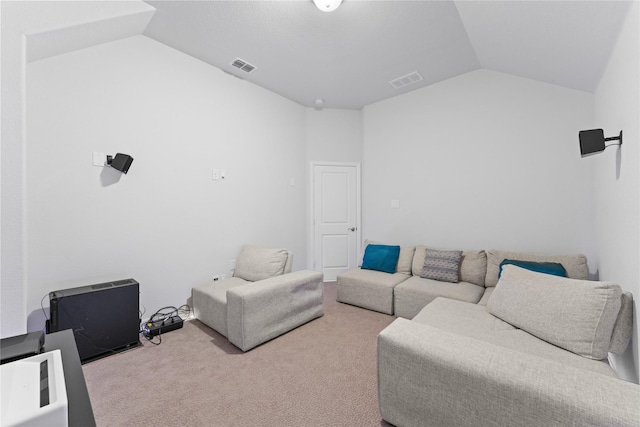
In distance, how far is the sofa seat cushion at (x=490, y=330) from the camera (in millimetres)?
1436

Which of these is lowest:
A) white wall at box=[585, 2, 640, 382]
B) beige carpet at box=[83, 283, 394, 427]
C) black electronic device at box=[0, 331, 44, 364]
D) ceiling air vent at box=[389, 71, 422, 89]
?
beige carpet at box=[83, 283, 394, 427]

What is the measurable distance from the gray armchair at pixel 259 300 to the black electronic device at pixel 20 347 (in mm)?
1316

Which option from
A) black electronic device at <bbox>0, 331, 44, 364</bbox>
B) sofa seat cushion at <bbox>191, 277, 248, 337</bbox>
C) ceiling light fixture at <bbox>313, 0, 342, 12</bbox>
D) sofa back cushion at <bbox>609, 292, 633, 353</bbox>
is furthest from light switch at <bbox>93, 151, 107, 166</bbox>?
sofa back cushion at <bbox>609, 292, 633, 353</bbox>

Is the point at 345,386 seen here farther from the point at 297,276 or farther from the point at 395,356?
the point at 297,276

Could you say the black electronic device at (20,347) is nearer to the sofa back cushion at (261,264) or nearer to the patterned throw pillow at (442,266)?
the sofa back cushion at (261,264)

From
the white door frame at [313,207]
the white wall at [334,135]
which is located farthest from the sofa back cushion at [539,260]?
the white wall at [334,135]

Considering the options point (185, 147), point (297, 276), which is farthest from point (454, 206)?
point (185, 147)

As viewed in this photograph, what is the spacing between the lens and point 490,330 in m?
1.80

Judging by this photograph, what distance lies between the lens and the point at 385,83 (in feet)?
12.1

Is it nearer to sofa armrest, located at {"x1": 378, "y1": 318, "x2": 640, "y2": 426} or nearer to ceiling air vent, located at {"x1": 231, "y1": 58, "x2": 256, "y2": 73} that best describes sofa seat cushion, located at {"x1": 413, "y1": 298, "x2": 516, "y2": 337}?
sofa armrest, located at {"x1": 378, "y1": 318, "x2": 640, "y2": 426}

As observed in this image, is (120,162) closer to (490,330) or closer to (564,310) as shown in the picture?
(490,330)

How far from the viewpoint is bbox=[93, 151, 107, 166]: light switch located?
7.84ft

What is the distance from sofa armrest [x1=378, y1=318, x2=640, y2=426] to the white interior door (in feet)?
10.1

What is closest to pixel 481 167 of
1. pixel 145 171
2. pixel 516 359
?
pixel 516 359
